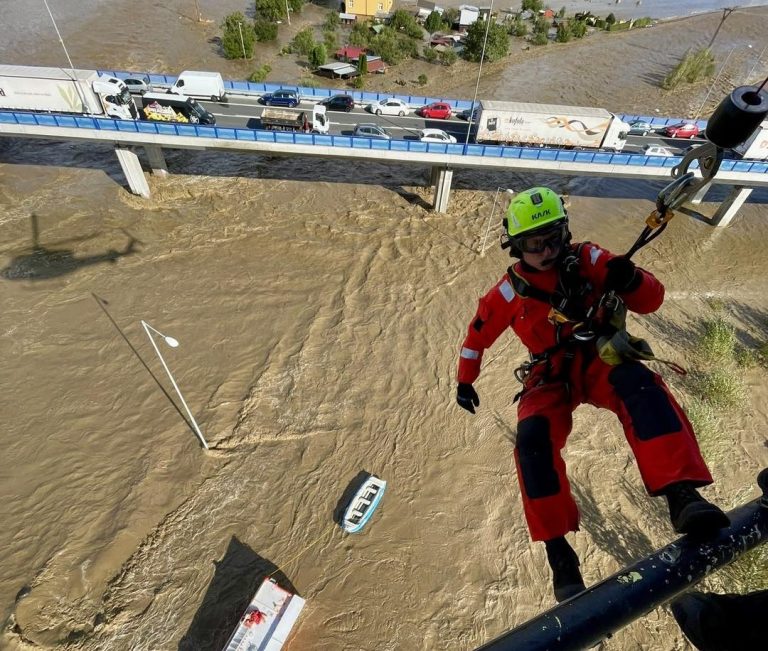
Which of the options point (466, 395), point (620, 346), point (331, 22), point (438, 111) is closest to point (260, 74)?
point (331, 22)

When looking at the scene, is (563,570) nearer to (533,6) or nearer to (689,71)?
(689,71)

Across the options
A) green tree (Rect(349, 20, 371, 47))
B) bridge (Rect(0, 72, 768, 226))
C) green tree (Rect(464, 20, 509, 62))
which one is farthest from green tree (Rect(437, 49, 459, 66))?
bridge (Rect(0, 72, 768, 226))

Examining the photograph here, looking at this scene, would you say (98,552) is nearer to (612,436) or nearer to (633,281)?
(633,281)

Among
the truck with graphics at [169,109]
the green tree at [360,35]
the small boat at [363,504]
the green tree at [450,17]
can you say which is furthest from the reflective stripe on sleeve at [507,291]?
the green tree at [450,17]

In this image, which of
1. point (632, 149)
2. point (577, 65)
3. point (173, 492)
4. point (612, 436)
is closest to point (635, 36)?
point (577, 65)

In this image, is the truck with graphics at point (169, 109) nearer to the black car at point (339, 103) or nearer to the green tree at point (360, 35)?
the black car at point (339, 103)
